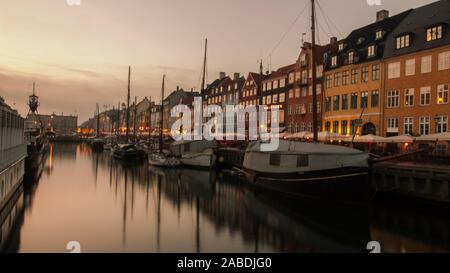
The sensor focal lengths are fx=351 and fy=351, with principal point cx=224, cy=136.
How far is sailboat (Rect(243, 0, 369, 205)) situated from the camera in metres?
23.7

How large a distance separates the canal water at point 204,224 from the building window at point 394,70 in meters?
23.9

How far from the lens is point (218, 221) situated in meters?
21.8

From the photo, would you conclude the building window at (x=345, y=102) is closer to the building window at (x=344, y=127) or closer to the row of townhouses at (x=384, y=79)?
the row of townhouses at (x=384, y=79)

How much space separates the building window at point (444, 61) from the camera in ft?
121

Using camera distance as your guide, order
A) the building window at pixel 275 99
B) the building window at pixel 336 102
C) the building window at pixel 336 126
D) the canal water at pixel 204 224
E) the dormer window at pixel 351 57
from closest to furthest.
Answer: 1. the canal water at pixel 204 224
2. the dormer window at pixel 351 57
3. the building window at pixel 336 126
4. the building window at pixel 336 102
5. the building window at pixel 275 99

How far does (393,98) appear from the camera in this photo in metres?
43.3

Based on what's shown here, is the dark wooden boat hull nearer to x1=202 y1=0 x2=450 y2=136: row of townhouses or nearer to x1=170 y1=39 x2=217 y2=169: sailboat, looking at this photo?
x1=202 y1=0 x2=450 y2=136: row of townhouses

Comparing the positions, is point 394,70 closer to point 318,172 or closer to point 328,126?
point 328,126

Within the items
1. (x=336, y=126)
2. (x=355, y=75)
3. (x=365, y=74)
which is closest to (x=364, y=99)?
(x=365, y=74)

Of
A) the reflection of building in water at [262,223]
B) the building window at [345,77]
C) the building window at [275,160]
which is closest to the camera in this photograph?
the reflection of building in water at [262,223]

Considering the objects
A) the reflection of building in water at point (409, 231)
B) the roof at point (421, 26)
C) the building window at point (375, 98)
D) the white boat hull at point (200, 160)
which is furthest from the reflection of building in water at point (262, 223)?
the roof at point (421, 26)

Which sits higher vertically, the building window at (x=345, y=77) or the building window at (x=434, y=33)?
the building window at (x=434, y=33)

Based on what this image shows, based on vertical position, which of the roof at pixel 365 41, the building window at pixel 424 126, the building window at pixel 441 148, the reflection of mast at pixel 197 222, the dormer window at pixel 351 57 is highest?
the roof at pixel 365 41
